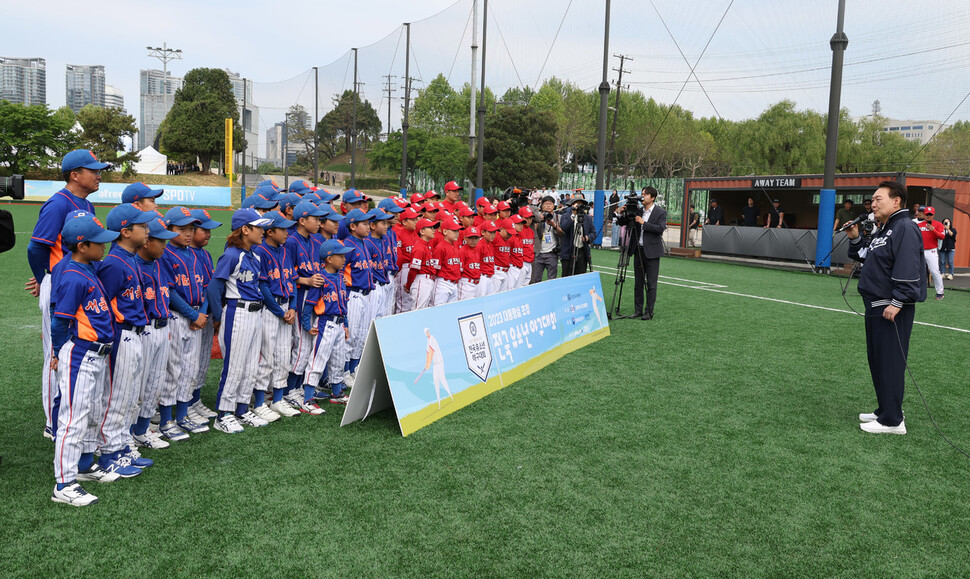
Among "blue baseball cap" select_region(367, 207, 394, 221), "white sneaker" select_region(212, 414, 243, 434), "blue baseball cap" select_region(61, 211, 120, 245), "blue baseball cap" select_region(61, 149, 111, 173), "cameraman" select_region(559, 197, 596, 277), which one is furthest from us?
"cameraman" select_region(559, 197, 596, 277)

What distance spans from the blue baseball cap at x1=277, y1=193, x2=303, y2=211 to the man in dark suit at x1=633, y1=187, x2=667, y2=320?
5481 mm

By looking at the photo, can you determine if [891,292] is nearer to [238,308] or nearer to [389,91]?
[238,308]

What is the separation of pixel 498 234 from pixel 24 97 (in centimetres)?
20899

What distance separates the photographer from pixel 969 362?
779 centimetres

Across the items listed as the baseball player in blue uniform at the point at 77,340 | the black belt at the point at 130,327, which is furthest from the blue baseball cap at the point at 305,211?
the baseball player in blue uniform at the point at 77,340

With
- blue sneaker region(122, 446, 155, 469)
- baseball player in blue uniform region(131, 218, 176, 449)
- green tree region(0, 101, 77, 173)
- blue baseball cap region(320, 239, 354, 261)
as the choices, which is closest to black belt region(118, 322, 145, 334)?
baseball player in blue uniform region(131, 218, 176, 449)

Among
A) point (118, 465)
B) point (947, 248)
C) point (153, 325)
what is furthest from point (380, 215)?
point (947, 248)

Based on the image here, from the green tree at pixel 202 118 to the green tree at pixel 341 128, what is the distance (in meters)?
29.2

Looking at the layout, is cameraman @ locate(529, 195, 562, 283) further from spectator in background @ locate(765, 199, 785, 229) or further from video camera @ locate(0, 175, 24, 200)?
spectator in background @ locate(765, 199, 785, 229)

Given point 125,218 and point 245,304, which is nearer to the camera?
point 125,218

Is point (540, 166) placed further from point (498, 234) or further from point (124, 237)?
point (124, 237)

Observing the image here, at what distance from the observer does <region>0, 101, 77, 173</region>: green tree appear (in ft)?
137

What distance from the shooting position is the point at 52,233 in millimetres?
4258

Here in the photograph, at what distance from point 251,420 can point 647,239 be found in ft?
22.2
